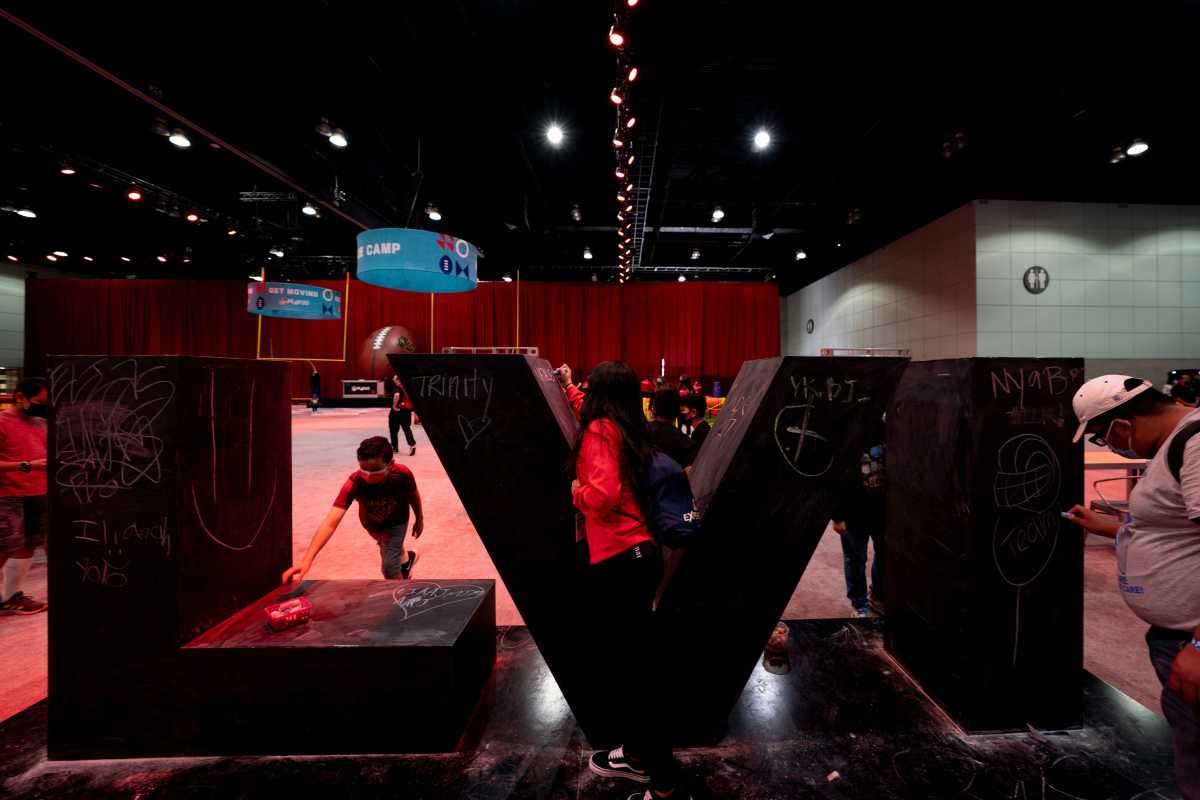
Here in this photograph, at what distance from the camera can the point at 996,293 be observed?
827cm

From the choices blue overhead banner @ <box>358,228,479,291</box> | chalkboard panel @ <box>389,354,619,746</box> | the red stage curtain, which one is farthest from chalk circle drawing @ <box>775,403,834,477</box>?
the red stage curtain

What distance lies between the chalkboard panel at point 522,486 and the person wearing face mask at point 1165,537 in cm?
164

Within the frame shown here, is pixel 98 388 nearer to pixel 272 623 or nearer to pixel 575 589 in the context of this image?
pixel 272 623

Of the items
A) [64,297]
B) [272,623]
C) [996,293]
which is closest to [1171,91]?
[996,293]

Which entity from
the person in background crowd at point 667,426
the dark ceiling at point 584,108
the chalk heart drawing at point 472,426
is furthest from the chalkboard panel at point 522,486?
the dark ceiling at point 584,108

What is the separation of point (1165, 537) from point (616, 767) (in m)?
1.77

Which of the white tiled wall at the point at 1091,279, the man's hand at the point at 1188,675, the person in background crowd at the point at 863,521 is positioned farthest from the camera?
the white tiled wall at the point at 1091,279

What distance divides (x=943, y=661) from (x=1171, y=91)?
22.7ft

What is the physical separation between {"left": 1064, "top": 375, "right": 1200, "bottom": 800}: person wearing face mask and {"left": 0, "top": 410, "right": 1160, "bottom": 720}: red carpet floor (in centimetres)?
144

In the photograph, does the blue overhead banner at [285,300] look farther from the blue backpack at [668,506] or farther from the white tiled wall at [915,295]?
the white tiled wall at [915,295]

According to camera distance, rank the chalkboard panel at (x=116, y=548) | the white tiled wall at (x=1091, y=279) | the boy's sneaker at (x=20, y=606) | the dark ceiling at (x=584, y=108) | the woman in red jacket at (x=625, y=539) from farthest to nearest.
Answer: the white tiled wall at (x=1091, y=279) → the dark ceiling at (x=584, y=108) → the boy's sneaker at (x=20, y=606) → the chalkboard panel at (x=116, y=548) → the woman in red jacket at (x=625, y=539)

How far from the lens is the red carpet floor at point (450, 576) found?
2.39 meters

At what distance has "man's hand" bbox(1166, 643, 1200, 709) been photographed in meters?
1.08

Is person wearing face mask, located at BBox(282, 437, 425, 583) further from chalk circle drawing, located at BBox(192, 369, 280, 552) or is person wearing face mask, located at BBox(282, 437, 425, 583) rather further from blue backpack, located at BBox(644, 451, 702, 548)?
blue backpack, located at BBox(644, 451, 702, 548)
